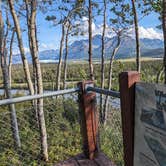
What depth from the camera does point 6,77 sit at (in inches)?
239

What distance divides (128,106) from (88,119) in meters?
0.85

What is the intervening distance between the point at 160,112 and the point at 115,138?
143 centimetres

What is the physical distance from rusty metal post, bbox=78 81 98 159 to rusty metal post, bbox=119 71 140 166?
74 centimetres

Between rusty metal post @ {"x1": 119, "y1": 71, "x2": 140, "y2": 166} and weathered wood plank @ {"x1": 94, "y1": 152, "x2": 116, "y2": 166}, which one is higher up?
rusty metal post @ {"x1": 119, "y1": 71, "x2": 140, "y2": 166}

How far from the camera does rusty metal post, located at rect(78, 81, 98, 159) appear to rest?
8.79 feet

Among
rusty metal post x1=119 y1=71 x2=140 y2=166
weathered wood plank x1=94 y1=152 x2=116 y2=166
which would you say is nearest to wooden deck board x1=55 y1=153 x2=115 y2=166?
weathered wood plank x1=94 y1=152 x2=116 y2=166

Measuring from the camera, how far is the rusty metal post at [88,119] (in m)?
2.68

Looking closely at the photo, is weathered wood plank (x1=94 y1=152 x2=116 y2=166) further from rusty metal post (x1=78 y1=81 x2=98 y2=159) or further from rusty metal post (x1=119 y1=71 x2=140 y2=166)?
rusty metal post (x1=119 y1=71 x2=140 y2=166)

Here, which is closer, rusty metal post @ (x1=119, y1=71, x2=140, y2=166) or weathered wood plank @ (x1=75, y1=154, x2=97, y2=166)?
rusty metal post @ (x1=119, y1=71, x2=140, y2=166)

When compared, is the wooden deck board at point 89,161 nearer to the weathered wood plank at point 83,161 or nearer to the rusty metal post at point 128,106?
the weathered wood plank at point 83,161

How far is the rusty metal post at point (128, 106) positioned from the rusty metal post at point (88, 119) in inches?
28.9

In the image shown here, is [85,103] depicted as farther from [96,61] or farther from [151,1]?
[96,61]

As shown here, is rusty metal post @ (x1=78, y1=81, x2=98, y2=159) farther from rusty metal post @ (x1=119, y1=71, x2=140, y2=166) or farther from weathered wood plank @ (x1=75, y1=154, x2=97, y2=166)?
rusty metal post @ (x1=119, y1=71, x2=140, y2=166)

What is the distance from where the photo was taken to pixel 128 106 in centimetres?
190
